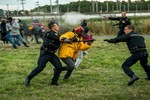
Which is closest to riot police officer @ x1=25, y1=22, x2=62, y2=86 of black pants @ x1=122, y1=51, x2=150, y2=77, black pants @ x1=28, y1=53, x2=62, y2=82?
black pants @ x1=28, y1=53, x2=62, y2=82

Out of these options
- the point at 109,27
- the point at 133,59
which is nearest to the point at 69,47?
the point at 133,59

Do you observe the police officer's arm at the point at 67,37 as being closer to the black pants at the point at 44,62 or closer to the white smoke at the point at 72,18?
the black pants at the point at 44,62

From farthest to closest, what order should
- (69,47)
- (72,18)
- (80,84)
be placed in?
(72,18)
(80,84)
(69,47)

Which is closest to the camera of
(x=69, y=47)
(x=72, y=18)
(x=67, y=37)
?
(x=67, y=37)

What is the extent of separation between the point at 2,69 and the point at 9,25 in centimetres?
811

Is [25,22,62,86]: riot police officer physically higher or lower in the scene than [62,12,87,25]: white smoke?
lower

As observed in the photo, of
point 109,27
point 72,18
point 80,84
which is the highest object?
point 72,18

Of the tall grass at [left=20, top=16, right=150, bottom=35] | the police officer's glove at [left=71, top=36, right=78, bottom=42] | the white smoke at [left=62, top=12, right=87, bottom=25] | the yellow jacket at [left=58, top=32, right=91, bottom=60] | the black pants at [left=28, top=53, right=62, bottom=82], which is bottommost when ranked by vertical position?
the tall grass at [left=20, top=16, right=150, bottom=35]

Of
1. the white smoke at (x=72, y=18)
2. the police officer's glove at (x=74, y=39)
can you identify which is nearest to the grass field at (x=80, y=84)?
the police officer's glove at (x=74, y=39)

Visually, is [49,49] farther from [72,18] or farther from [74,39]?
[72,18]

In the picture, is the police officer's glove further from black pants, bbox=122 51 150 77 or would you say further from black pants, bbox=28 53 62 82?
black pants, bbox=122 51 150 77

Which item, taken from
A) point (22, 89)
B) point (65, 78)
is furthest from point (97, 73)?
point (22, 89)

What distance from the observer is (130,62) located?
9938 mm

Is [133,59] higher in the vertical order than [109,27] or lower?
higher
